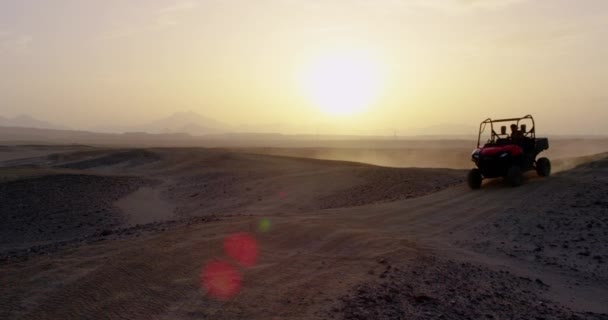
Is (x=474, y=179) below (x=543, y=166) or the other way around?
below

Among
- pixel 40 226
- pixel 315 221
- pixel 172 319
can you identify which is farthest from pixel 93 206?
pixel 172 319

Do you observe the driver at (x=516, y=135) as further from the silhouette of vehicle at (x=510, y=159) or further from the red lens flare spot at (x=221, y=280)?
the red lens flare spot at (x=221, y=280)

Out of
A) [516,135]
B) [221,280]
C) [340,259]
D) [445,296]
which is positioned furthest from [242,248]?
[516,135]

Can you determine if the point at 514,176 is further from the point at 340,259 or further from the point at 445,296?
the point at 445,296

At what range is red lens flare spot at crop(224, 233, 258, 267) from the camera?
7690mm

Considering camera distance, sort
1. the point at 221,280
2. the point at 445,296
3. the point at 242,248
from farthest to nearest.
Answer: the point at 242,248
the point at 221,280
the point at 445,296

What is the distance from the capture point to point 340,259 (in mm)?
7594

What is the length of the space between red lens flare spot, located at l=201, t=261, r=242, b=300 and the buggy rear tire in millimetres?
9440

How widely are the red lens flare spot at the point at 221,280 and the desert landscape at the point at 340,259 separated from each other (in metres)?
0.03

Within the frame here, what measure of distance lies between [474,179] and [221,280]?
1009cm

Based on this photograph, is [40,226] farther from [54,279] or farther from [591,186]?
[591,186]

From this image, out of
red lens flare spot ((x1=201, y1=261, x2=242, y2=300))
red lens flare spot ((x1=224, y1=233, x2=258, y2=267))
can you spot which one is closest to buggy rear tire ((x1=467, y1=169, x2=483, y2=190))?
red lens flare spot ((x1=224, y1=233, x2=258, y2=267))

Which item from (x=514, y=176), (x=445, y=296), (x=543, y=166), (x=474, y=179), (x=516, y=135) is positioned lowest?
(x=445, y=296)

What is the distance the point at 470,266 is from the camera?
288 inches
